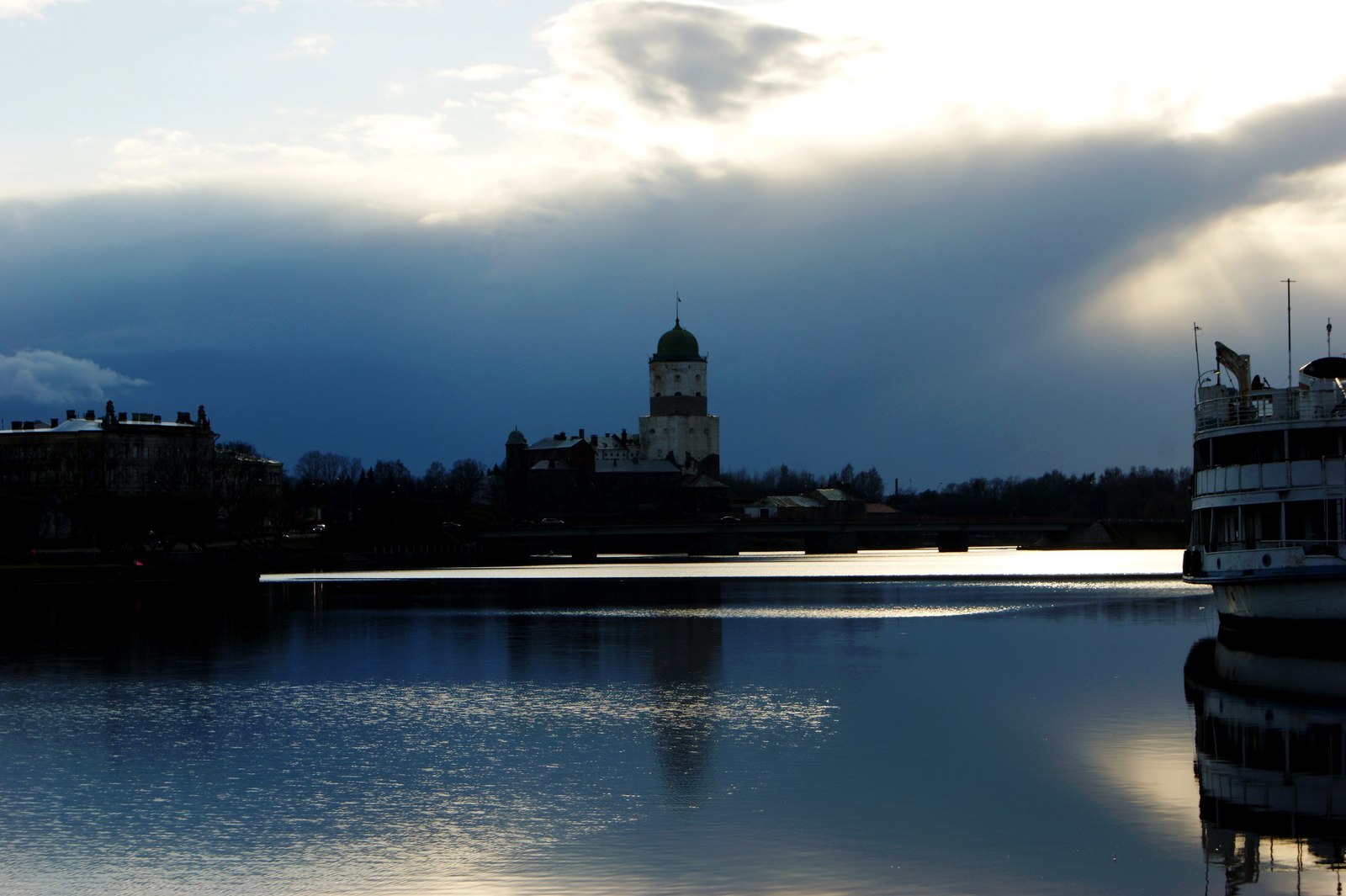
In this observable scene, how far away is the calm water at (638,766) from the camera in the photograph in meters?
20.5

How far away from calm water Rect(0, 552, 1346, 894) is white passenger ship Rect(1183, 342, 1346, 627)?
3.09 metres

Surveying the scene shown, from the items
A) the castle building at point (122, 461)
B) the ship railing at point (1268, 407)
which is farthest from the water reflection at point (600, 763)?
the castle building at point (122, 461)

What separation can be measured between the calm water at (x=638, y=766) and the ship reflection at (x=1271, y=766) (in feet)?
0.43

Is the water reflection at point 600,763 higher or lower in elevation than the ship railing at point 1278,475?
lower

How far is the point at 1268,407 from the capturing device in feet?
140

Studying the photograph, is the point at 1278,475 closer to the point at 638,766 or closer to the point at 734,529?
the point at 638,766

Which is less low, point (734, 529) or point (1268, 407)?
point (1268, 407)

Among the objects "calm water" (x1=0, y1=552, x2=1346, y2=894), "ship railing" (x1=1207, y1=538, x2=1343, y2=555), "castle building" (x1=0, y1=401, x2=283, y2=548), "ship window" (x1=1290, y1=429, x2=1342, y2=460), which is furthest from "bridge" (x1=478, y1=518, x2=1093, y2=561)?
"ship window" (x1=1290, y1=429, x2=1342, y2=460)

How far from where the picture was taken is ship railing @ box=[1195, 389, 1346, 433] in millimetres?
40644

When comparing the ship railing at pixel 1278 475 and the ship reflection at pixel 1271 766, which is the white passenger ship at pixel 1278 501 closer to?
the ship railing at pixel 1278 475

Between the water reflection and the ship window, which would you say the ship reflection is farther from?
the ship window

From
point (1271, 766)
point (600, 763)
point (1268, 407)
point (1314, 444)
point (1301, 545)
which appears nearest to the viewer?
point (1271, 766)

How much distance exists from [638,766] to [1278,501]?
2117 centimetres

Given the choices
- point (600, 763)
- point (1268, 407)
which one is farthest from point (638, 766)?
point (1268, 407)
